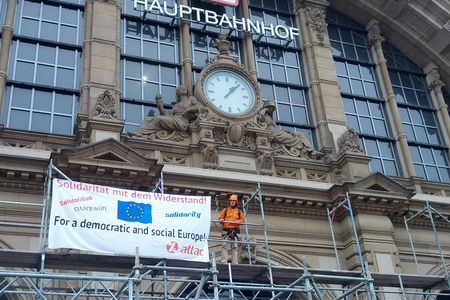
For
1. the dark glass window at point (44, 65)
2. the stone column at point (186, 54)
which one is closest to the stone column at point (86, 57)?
the dark glass window at point (44, 65)

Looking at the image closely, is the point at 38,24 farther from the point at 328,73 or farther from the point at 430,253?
the point at 430,253

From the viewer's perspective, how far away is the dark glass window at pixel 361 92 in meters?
26.4

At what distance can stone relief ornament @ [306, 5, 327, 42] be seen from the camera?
27750 mm

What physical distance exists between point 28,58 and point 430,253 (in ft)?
50.5

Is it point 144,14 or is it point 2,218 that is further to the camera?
point 144,14

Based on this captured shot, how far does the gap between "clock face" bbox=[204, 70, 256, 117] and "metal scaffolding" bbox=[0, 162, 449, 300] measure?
3.71m

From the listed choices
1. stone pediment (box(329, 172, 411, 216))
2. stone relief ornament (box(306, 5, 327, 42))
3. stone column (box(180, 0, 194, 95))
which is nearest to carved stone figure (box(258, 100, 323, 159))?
stone pediment (box(329, 172, 411, 216))

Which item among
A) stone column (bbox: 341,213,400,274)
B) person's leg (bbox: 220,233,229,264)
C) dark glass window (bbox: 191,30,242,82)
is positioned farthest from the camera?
dark glass window (bbox: 191,30,242,82)

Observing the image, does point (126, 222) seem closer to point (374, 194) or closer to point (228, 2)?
point (374, 194)

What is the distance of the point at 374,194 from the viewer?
72.5ft

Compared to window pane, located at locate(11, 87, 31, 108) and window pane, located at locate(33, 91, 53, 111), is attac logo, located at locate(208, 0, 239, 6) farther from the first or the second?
window pane, located at locate(11, 87, 31, 108)

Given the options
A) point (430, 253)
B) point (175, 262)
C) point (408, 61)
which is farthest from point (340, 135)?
point (175, 262)

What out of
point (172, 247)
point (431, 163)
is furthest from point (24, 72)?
point (431, 163)

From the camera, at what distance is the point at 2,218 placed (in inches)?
734
